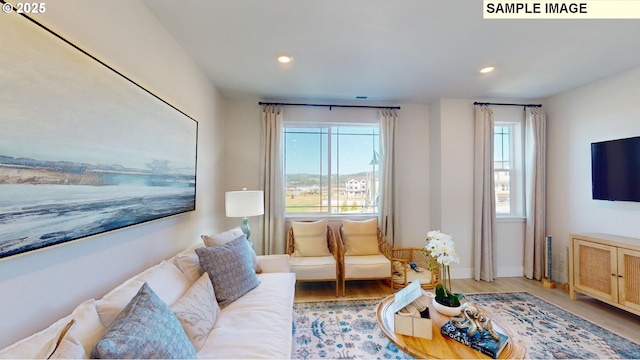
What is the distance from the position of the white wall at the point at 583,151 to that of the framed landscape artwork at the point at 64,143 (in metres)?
4.68

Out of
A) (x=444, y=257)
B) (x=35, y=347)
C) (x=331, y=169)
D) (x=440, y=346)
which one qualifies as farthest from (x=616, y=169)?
(x=35, y=347)

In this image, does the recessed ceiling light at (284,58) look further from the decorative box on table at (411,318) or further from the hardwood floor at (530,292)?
the hardwood floor at (530,292)

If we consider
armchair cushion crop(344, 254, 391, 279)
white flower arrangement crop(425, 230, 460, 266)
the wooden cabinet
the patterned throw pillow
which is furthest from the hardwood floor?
the patterned throw pillow

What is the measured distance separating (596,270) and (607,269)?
0.33 ft

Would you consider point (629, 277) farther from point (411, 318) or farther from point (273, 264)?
point (273, 264)

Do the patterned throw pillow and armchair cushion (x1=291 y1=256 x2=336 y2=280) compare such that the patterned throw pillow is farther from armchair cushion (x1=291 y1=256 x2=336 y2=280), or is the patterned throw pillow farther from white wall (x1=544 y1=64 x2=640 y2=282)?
white wall (x1=544 y1=64 x2=640 y2=282)

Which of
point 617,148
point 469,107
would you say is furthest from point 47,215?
point 617,148

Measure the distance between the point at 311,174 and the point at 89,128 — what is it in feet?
8.98

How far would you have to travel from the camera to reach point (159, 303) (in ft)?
3.59

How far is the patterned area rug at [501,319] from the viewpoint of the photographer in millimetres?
1895

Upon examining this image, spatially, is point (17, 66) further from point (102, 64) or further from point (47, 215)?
point (47, 215)

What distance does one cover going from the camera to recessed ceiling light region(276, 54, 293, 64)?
7.55 ft

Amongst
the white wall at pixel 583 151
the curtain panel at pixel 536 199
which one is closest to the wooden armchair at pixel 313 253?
the curtain panel at pixel 536 199

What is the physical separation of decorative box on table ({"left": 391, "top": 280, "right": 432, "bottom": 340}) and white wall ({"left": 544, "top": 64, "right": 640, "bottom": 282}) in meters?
2.88
